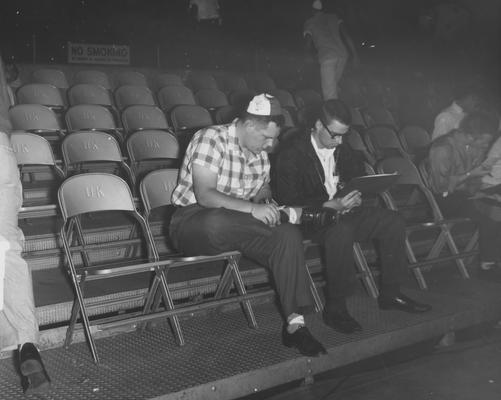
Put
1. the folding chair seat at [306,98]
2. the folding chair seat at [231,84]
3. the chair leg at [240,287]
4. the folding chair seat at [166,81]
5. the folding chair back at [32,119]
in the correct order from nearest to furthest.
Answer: the chair leg at [240,287] → the folding chair back at [32,119] → the folding chair seat at [306,98] → the folding chair seat at [166,81] → the folding chair seat at [231,84]

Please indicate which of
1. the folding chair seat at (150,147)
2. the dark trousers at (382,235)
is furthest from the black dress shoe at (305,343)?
the folding chair seat at (150,147)

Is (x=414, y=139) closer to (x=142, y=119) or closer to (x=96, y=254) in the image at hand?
(x=142, y=119)

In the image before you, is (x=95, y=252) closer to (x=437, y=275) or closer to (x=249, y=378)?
(x=249, y=378)

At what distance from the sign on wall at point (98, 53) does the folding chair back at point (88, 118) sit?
10.9ft

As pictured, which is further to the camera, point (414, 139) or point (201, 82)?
point (201, 82)

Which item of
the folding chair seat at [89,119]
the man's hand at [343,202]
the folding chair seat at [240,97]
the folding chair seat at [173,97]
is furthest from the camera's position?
the folding chair seat at [240,97]

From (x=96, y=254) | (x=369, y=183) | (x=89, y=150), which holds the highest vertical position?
(x=89, y=150)

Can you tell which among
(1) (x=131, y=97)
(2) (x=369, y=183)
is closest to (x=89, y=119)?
(1) (x=131, y=97)

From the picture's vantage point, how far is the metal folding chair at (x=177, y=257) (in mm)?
2992

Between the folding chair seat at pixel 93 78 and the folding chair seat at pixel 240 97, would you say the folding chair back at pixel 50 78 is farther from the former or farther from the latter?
the folding chair seat at pixel 240 97

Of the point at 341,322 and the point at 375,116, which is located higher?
the point at 375,116

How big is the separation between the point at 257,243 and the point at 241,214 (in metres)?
0.17

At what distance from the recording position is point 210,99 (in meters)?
6.17

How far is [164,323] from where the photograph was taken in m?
3.21
